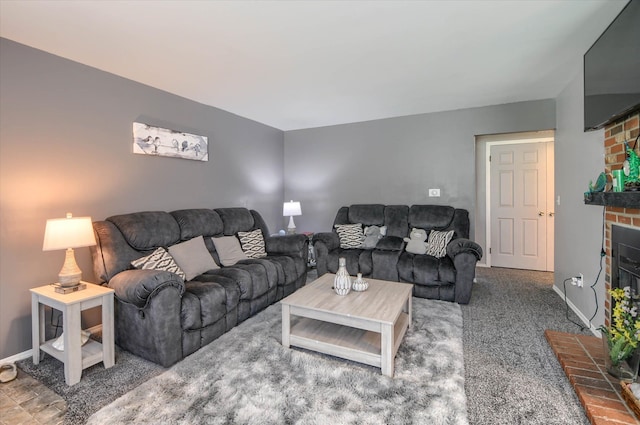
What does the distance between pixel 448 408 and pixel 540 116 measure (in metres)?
3.67

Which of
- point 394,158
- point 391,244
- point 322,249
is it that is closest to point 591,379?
point 391,244

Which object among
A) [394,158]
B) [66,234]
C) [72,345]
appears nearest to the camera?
[72,345]

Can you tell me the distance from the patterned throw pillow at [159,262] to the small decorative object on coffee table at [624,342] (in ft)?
9.88

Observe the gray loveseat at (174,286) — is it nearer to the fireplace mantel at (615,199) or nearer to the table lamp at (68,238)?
the table lamp at (68,238)

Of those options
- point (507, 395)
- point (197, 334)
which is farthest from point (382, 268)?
point (197, 334)

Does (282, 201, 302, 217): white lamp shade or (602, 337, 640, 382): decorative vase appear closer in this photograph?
(602, 337, 640, 382): decorative vase

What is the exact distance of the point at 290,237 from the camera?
143 inches

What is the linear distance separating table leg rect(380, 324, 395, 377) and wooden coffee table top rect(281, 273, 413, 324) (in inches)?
2.2

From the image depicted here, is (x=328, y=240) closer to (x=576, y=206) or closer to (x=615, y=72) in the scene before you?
(x=576, y=206)

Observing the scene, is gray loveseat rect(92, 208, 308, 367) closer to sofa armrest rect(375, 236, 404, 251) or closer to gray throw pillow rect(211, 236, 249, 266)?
gray throw pillow rect(211, 236, 249, 266)

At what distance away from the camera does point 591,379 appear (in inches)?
67.5

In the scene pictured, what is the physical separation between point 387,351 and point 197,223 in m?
2.29

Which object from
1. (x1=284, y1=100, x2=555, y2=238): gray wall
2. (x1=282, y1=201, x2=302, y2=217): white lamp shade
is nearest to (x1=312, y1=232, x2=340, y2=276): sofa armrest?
(x1=282, y1=201, x2=302, y2=217): white lamp shade

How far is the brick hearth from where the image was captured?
145cm
